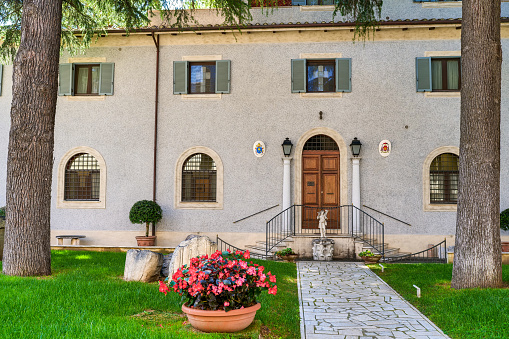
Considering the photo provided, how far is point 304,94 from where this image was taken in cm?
1316

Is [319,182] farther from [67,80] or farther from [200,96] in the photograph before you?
[67,80]

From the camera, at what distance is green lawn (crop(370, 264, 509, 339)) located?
498 centimetres

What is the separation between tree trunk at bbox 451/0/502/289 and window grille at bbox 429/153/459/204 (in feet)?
19.2

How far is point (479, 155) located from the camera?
7074 mm

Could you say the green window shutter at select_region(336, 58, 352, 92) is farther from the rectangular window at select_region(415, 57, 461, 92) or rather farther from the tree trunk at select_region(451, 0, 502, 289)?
the tree trunk at select_region(451, 0, 502, 289)

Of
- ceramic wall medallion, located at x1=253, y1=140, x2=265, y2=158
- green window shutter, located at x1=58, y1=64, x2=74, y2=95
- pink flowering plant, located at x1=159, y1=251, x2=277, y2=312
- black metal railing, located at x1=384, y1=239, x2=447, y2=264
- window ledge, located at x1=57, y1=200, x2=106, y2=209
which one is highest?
green window shutter, located at x1=58, y1=64, x2=74, y2=95

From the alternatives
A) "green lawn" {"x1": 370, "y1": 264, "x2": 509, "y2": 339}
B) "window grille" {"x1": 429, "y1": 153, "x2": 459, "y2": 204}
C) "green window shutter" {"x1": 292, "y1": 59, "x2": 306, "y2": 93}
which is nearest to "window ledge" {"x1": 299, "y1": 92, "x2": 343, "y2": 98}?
"green window shutter" {"x1": 292, "y1": 59, "x2": 306, "y2": 93}

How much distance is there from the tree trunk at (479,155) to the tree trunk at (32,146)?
23.2 feet

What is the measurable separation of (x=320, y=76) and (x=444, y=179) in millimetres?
4796

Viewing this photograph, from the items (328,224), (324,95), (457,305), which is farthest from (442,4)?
(457,305)

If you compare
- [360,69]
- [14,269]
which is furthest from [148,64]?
[14,269]

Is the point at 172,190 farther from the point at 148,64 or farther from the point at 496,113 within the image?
the point at 496,113

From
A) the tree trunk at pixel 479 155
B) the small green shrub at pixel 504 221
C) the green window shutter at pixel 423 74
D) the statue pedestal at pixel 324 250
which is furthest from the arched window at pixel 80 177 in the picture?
the small green shrub at pixel 504 221

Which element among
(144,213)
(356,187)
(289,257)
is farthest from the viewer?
(356,187)
